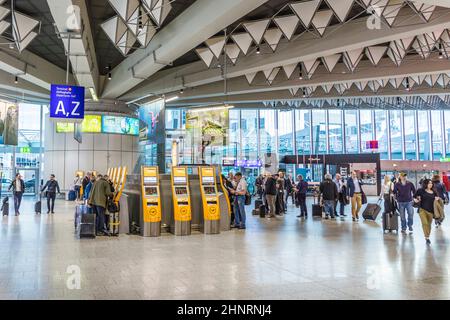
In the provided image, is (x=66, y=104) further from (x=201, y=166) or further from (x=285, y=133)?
(x=285, y=133)

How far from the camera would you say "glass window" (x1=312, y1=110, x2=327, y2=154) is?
3284cm

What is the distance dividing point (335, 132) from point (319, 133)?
1487mm

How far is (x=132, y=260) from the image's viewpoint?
618 cm

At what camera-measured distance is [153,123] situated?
1365cm

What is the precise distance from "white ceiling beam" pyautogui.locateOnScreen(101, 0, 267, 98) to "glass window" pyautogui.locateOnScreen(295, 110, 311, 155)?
1841 centimetres

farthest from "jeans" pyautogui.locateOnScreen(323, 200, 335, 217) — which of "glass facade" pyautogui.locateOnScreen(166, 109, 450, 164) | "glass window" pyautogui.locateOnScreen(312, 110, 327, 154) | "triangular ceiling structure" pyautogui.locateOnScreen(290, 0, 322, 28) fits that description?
"glass window" pyautogui.locateOnScreen(312, 110, 327, 154)

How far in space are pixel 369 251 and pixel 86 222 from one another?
6.10 metres

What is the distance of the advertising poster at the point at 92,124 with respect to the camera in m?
22.4

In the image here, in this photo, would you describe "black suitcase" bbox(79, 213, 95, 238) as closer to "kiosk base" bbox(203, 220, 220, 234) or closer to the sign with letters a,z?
"kiosk base" bbox(203, 220, 220, 234)

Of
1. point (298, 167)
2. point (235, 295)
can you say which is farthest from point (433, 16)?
point (298, 167)

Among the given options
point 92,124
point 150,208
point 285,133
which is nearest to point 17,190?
point 150,208

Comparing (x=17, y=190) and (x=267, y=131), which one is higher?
(x=267, y=131)

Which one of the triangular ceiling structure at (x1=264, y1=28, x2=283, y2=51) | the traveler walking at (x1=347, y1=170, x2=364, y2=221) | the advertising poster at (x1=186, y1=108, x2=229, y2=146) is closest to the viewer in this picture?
the traveler walking at (x1=347, y1=170, x2=364, y2=221)
